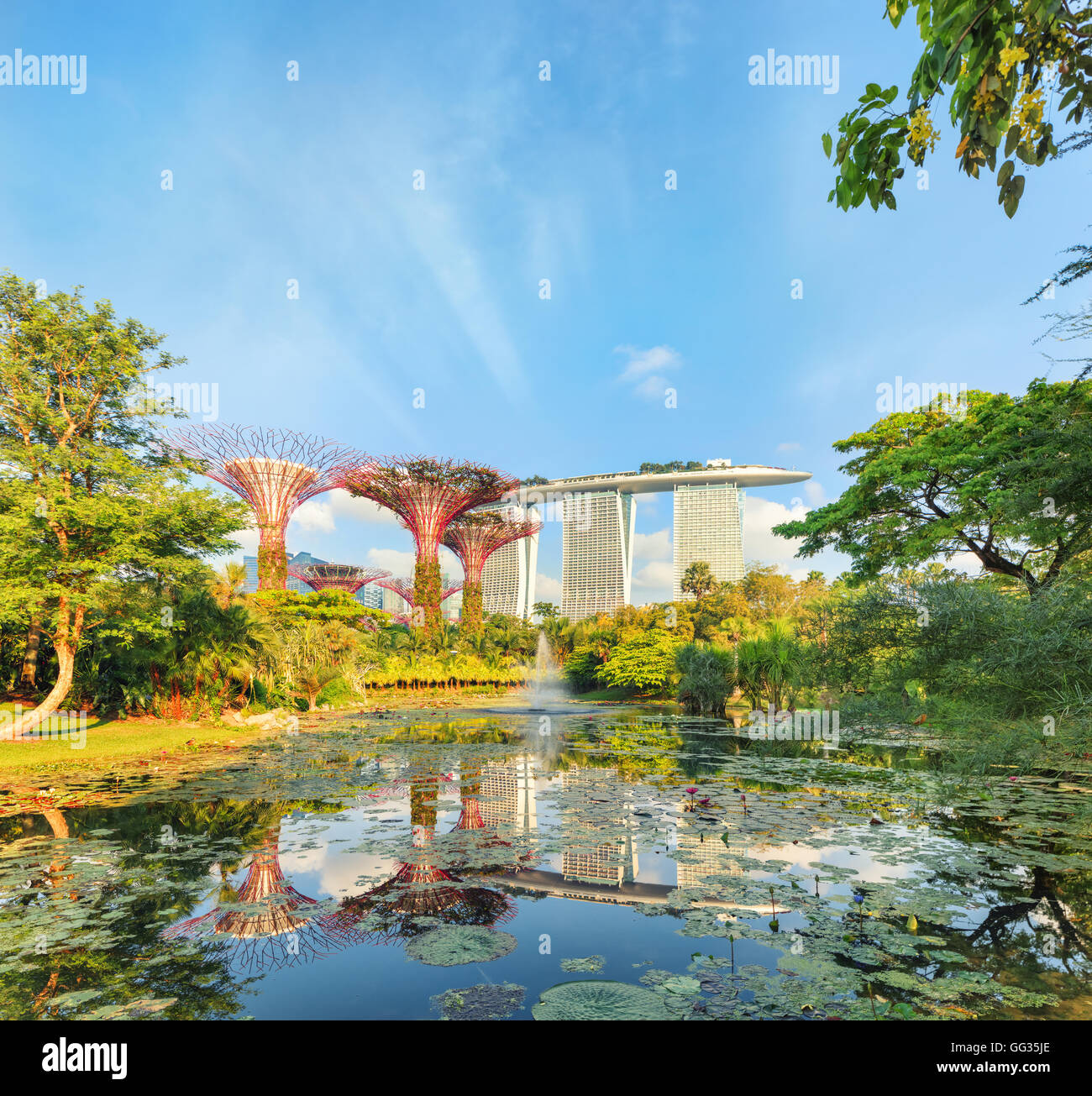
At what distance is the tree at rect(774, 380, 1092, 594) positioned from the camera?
1111cm

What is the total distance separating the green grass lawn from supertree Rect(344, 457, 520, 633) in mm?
Answer: 18220

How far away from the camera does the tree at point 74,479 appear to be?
1036 cm

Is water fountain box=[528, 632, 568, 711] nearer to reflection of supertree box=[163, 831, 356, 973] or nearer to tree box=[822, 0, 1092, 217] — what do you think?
reflection of supertree box=[163, 831, 356, 973]

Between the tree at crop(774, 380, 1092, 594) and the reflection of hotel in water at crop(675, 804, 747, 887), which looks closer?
the reflection of hotel in water at crop(675, 804, 747, 887)

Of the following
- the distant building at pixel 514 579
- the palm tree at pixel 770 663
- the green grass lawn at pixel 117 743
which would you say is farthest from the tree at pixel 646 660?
the distant building at pixel 514 579

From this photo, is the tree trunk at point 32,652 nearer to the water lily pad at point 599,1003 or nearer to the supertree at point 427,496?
the water lily pad at point 599,1003

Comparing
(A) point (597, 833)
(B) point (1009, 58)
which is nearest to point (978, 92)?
(B) point (1009, 58)

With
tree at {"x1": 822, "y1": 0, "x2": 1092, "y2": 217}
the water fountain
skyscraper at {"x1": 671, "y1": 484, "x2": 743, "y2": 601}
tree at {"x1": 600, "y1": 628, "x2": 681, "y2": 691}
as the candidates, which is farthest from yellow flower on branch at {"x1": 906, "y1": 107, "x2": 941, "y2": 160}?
A: skyscraper at {"x1": 671, "y1": 484, "x2": 743, "y2": 601}

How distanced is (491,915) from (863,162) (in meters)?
4.34

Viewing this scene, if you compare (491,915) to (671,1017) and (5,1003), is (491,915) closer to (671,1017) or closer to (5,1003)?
(671,1017)

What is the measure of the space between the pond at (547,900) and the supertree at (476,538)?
28431 mm

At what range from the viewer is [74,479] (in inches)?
455

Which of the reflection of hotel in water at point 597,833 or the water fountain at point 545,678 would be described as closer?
the reflection of hotel in water at point 597,833
